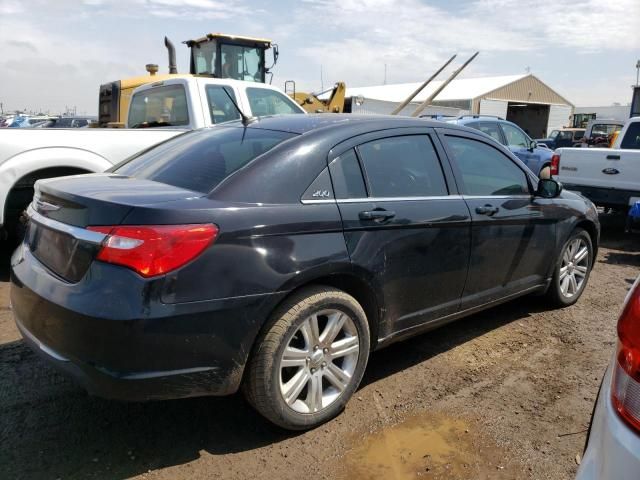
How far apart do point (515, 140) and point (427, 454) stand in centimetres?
1008

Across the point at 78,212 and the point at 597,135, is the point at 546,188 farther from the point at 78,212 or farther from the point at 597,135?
the point at 597,135

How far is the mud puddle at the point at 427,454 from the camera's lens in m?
2.59

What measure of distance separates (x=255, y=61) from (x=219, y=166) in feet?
27.3

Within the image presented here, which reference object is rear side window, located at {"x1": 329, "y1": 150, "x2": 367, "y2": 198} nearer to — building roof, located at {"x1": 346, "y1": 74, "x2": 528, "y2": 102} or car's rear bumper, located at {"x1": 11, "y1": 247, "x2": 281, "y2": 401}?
car's rear bumper, located at {"x1": 11, "y1": 247, "x2": 281, "y2": 401}

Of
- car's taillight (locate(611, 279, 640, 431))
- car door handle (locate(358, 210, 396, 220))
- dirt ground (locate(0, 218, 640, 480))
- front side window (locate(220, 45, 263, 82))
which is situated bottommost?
dirt ground (locate(0, 218, 640, 480))

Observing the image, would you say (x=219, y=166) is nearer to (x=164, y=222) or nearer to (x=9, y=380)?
(x=164, y=222)

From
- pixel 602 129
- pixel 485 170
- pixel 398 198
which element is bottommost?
→ pixel 398 198

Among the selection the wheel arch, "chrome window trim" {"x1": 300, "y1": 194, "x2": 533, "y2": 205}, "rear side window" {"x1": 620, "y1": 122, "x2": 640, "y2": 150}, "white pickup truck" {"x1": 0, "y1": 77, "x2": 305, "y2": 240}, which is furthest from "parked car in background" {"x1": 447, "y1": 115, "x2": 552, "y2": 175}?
"chrome window trim" {"x1": 300, "y1": 194, "x2": 533, "y2": 205}

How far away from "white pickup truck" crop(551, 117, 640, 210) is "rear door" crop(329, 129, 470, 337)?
4848 millimetres

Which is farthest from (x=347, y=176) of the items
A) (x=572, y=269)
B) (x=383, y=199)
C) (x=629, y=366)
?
(x=572, y=269)

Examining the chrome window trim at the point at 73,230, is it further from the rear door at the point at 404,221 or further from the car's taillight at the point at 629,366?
the car's taillight at the point at 629,366

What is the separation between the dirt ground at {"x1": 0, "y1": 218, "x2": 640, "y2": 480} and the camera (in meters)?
2.60

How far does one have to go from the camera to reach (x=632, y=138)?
813 centimetres

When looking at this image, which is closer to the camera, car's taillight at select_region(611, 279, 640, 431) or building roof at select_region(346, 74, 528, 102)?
car's taillight at select_region(611, 279, 640, 431)
